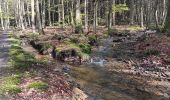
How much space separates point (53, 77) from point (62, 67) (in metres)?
4.98

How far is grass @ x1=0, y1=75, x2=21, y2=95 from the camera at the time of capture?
41.3 ft

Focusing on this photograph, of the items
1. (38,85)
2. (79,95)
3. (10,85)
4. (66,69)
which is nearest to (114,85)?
(79,95)

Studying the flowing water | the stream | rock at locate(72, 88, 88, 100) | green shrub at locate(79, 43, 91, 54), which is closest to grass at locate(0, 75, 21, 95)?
rock at locate(72, 88, 88, 100)

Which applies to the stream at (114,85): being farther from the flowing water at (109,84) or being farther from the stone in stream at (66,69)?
the stone in stream at (66,69)

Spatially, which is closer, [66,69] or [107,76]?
[107,76]

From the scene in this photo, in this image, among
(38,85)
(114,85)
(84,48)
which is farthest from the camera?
(84,48)

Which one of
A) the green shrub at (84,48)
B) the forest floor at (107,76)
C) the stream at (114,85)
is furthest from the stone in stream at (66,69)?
the green shrub at (84,48)

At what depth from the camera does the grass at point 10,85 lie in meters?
12.6

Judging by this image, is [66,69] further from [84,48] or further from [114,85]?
[84,48]

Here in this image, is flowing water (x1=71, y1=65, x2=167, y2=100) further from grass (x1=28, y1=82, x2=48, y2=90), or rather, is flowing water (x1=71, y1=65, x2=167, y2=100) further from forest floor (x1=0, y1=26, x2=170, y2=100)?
grass (x1=28, y1=82, x2=48, y2=90)

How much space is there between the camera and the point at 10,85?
1329 cm

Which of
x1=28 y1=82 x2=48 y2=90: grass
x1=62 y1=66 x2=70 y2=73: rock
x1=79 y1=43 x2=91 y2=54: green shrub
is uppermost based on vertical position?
x1=79 y1=43 x2=91 y2=54: green shrub

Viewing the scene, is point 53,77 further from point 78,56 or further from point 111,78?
point 78,56

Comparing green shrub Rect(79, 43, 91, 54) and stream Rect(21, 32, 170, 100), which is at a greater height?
green shrub Rect(79, 43, 91, 54)
